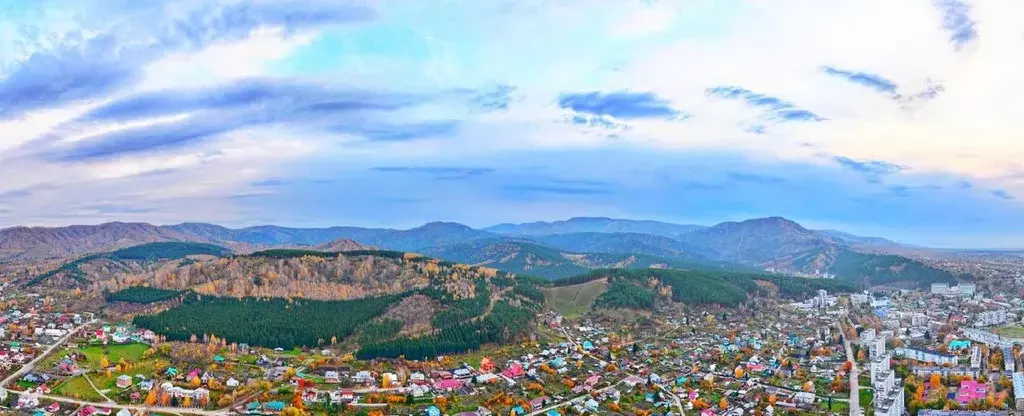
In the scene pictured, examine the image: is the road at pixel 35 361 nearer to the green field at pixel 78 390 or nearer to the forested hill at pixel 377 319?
the green field at pixel 78 390

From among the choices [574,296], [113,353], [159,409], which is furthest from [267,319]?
[574,296]

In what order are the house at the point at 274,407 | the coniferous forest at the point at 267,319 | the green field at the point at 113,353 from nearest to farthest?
the house at the point at 274,407
the green field at the point at 113,353
the coniferous forest at the point at 267,319

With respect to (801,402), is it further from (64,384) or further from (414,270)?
(414,270)

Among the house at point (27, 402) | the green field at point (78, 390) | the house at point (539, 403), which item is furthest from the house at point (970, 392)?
the house at point (27, 402)

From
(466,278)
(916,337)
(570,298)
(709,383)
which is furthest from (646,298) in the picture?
(709,383)

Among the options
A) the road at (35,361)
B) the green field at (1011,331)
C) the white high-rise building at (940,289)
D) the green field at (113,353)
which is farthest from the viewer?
the white high-rise building at (940,289)

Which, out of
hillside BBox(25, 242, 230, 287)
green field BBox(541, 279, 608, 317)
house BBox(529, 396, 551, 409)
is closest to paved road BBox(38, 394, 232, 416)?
house BBox(529, 396, 551, 409)

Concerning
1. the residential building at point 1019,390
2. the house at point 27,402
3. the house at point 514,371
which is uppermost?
the residential building at point 1019,390

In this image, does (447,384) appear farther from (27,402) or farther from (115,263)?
(115,263)
